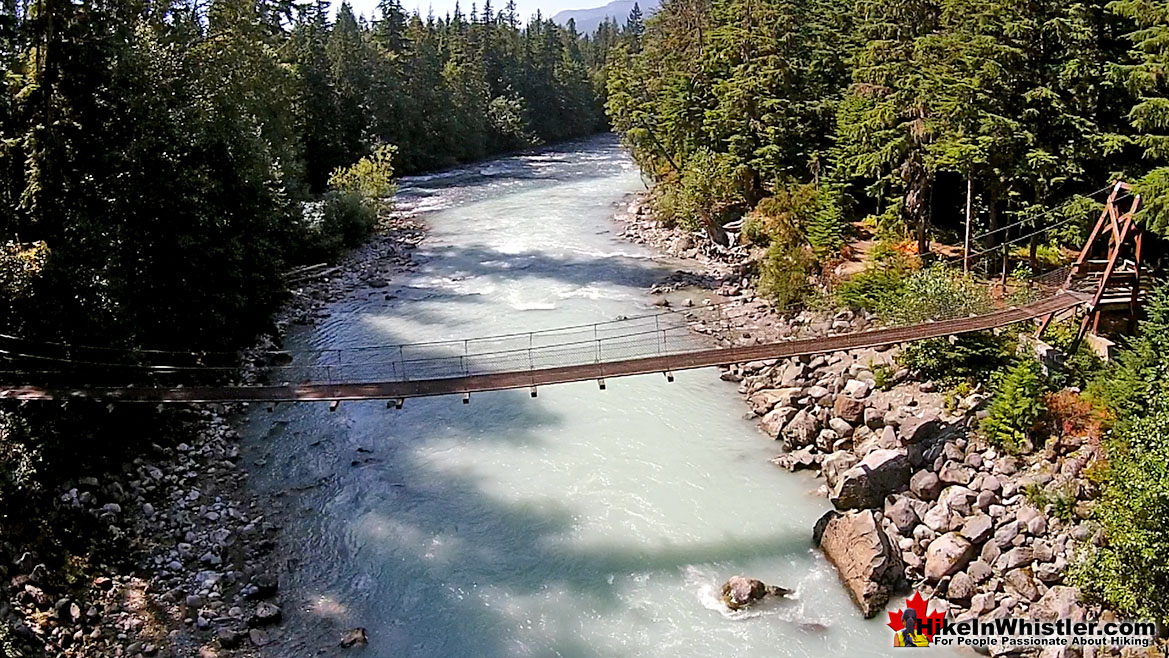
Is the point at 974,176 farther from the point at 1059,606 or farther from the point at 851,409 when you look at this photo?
the point at 1059,606

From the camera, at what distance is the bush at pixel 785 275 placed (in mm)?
17984

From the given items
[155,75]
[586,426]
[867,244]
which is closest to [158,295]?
[155,75]

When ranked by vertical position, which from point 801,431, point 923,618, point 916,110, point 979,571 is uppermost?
point 916,110

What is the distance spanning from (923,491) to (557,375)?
16.0 ft

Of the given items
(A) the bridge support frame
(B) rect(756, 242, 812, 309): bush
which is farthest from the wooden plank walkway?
(B) rect(756, 242, 812, 309): bush

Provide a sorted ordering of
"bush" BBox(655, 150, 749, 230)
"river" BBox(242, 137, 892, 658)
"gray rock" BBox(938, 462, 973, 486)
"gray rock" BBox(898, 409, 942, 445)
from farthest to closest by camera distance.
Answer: "bush" BBox(655, 150, 749, 230), "gray rock" BBox(898, 409, 942, 445), "gray rock" BBox(938, 462, 973, 486), "river" BBox(242, 137, 892, 658)

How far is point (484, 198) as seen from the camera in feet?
115

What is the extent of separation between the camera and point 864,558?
9.66m

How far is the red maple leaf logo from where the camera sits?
9094 millimetres

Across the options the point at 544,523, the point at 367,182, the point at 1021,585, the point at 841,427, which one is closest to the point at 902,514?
the point at 1021,585

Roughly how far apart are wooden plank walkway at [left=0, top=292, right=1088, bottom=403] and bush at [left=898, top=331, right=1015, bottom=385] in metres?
1.10

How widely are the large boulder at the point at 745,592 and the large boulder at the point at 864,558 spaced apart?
0.78 meters

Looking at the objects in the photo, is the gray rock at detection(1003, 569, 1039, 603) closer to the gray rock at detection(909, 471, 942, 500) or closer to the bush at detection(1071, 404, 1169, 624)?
the bush at detection(1071, 404, 1169, 624)

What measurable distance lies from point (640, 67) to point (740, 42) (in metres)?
11.2
